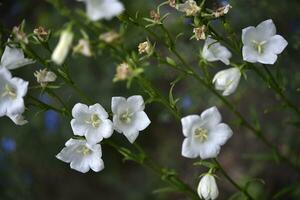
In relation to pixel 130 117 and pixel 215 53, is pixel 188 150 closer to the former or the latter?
pixel 130 117

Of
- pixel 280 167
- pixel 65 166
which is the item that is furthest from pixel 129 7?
pixel 280 167

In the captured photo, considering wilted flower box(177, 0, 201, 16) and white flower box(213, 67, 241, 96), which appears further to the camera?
white flower box(213, 67, 241, 96)

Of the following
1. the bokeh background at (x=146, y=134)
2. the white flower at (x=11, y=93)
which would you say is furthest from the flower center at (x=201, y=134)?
the bokeh background at (x=146, y=134)

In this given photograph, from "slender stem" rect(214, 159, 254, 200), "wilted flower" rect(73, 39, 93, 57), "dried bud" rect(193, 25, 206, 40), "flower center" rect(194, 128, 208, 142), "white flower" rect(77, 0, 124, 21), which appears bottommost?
"slender stem" rect(214, 159, 254, 200)

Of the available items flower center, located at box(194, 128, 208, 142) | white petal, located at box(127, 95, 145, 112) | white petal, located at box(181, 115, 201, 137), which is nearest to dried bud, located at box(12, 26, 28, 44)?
white petal, located at box(127, 95, 145, 112)

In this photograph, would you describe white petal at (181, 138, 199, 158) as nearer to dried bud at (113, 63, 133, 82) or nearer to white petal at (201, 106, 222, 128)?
white petal at (201, 106, 222, 128)

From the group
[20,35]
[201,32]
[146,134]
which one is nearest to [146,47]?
[201,32]

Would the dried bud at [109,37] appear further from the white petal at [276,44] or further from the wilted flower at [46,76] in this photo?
the white petal at [276,44]
